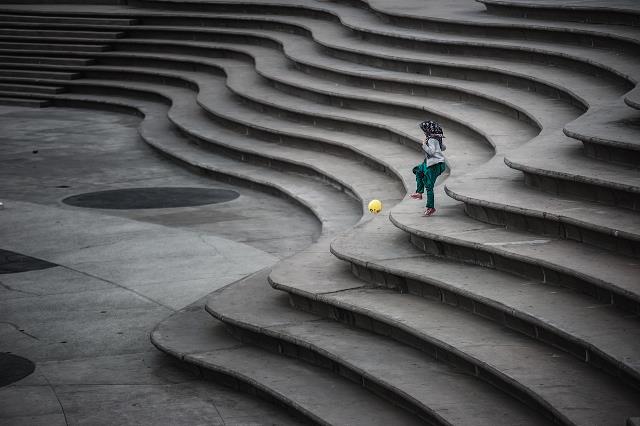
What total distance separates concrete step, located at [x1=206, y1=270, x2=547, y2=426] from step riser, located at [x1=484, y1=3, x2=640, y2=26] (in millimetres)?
7023

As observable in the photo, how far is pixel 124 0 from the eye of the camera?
2573 cm

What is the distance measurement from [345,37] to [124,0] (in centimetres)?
845

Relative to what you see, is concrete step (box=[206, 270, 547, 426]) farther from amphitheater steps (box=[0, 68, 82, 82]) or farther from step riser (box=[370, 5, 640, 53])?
amphitheater steps (box=[0, 68, 82, 82])

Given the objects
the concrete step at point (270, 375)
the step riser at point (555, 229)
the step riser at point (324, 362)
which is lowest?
the concrete step at point (270, 375)

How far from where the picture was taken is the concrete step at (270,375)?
7.75 metres

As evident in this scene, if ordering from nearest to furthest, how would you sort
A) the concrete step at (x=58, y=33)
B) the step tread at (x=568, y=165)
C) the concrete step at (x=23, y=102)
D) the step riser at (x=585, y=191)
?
the step riser at (x=585, y=191) < the step tread at (x=568, y=165) < the concrete step at (x=23, y=102) < the concrete step at (x=58, y=33)

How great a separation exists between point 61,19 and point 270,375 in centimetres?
1786

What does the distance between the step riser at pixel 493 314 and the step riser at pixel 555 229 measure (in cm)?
106

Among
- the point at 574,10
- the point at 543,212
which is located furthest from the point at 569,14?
the point at 543,212

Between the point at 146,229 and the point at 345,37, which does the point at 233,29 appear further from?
the point at 146,229

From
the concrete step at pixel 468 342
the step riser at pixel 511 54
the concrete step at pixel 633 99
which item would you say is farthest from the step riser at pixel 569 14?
the concrete step at pixel 468 342

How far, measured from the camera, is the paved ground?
335 inches

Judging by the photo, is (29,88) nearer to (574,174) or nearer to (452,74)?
(452,74)

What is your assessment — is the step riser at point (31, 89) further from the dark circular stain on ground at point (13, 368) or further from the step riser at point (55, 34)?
the dark circular stain on ground at point (13, 368)
